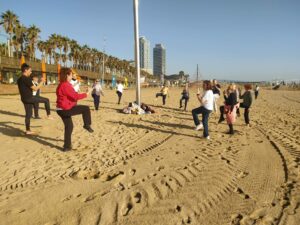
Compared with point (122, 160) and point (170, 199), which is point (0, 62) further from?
point (170, 199)

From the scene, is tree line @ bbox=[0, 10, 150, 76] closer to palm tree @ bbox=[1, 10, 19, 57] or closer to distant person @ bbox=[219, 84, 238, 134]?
palm tree @ bbox=[1, 10, 19, 57]

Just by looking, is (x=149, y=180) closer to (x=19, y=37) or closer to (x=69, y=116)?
(x=69, y=116)

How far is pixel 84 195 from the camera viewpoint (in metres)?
4.30

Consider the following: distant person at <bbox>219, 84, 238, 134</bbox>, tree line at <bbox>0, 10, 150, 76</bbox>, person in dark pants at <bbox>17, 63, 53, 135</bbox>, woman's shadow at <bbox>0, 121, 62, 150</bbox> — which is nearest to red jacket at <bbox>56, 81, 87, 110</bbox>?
woman's shadow at <bbox>0, 121, 62, 150</bbox>

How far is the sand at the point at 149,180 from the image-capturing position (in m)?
3.70

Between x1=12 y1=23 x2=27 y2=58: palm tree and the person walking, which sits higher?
x1=12 y1=23 x2=27 y2=58: palm tree

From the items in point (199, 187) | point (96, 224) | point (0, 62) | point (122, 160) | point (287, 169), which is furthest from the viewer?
point (0, 62)

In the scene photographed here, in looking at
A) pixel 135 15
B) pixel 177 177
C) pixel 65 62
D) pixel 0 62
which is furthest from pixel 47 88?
pixel 65 62

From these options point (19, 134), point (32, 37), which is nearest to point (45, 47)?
point (32, 37)

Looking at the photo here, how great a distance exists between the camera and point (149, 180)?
4.87 m

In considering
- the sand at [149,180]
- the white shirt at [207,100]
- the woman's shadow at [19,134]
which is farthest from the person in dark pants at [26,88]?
the white shirt at [207,100]

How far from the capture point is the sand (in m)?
3.70

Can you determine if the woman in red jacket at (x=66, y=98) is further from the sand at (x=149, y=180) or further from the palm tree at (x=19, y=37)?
the palm tree at (x=19, y=37)

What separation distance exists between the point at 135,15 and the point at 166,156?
35.0 ft
